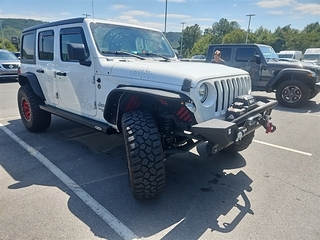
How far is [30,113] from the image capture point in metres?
4.83

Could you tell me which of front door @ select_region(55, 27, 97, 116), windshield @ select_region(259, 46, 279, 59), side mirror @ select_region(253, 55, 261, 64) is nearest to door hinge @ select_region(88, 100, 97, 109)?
front door @ select_region(55, 27, 97, 116)

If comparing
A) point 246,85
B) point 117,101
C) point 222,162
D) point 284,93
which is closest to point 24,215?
point 117,101

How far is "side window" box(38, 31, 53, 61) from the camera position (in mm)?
4160

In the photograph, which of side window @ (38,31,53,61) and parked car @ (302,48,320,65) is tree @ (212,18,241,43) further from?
side window @ (38,31,53,61)

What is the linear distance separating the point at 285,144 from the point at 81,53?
3.95 m

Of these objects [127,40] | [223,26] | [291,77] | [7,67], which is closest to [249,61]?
[291,77]

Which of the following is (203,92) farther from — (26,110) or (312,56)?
(312,56)

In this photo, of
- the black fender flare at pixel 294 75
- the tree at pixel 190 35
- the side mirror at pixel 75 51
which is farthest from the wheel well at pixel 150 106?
the tree at pixel 190 35

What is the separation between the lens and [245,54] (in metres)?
8.66

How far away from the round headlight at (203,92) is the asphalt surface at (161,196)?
1178 millimetres

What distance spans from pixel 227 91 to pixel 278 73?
6190 mm

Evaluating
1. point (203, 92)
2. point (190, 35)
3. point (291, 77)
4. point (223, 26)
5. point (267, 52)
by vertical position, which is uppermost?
point (223, 26)

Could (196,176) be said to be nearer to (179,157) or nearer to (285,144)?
(179,157)

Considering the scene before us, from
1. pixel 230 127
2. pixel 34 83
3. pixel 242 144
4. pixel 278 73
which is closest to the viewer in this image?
pixel 230 127
